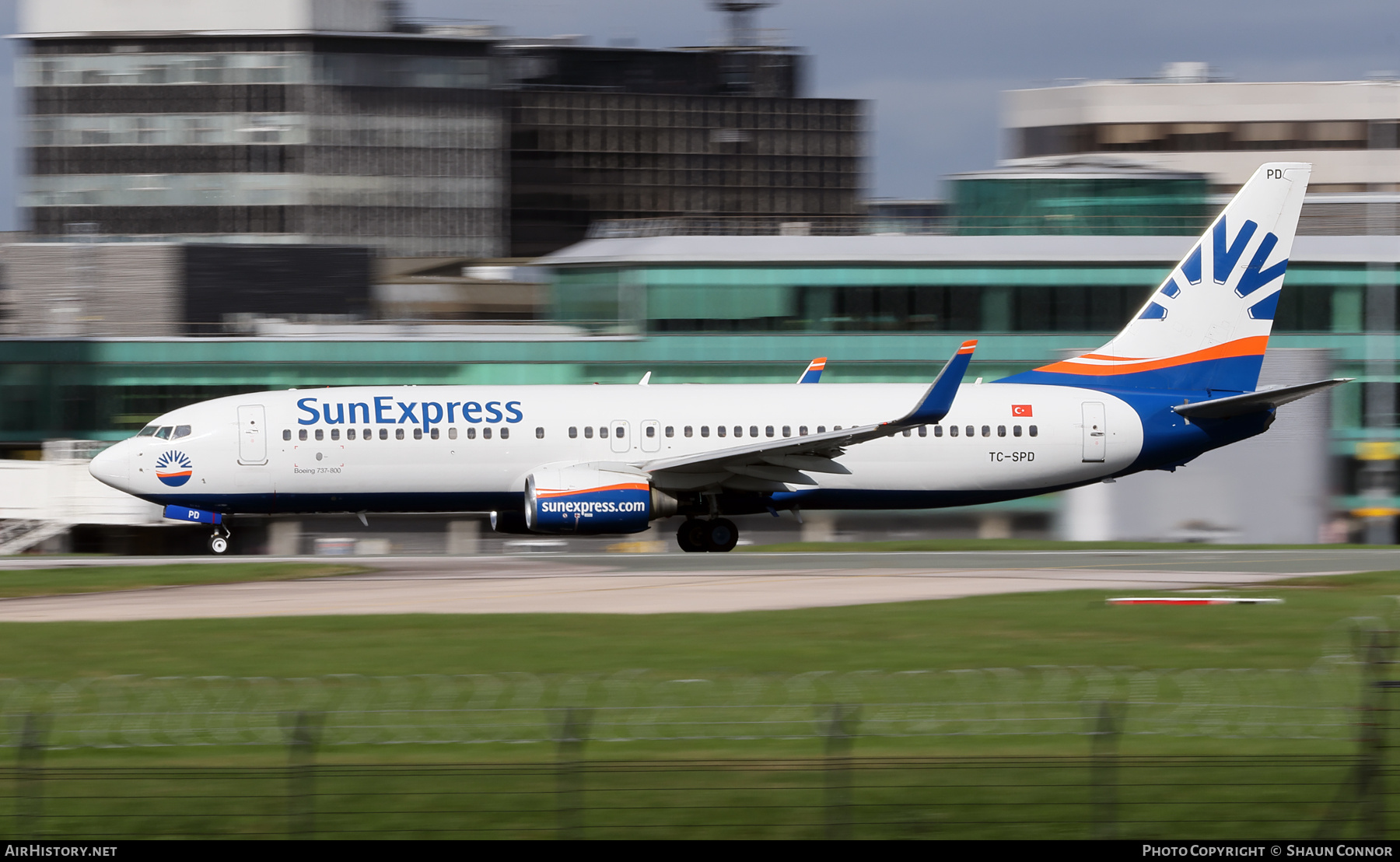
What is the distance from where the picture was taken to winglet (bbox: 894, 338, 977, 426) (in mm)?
Result: 33406

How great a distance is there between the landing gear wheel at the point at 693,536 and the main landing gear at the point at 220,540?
10.1m

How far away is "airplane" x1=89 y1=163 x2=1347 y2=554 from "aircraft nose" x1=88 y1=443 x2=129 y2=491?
0.02 m

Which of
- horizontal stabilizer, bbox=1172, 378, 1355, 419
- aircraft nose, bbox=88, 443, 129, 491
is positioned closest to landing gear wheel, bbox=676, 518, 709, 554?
horizontal stabilizer, bbox=1172, 378, 1355, 419

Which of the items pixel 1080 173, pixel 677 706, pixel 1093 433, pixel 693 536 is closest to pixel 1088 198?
pixel 1080 173

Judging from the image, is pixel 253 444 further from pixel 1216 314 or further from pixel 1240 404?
pixel 1216 314

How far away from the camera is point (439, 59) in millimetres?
121188

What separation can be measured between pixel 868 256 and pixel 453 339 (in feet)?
46.4

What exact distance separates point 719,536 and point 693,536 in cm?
59

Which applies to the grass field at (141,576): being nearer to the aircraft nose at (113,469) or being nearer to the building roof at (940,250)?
the aircraft nose at (113,469)

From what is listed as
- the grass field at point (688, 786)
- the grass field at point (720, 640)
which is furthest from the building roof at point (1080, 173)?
the grass field at point (688, 786)

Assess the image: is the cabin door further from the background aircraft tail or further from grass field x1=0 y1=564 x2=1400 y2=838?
grass field x1=0 y1=564 x2=1400 y2=838

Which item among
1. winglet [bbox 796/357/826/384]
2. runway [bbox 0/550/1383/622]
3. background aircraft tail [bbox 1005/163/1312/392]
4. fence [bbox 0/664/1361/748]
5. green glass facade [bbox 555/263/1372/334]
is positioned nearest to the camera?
fence [bbox 0/664/1361/748]

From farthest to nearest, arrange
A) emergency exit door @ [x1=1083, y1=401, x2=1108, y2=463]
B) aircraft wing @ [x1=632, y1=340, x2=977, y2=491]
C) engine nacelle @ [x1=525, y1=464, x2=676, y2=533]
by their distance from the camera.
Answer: emergency exit door @ [x1=1083, y1=401, x2=1108, y2=463]
engine nacelle @ [x1=525, y1=464, x2=676, y2=533]
aircraft wing @ [x1=632, y1=340, x2=977, y2=491]

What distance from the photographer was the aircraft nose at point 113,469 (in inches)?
1409
